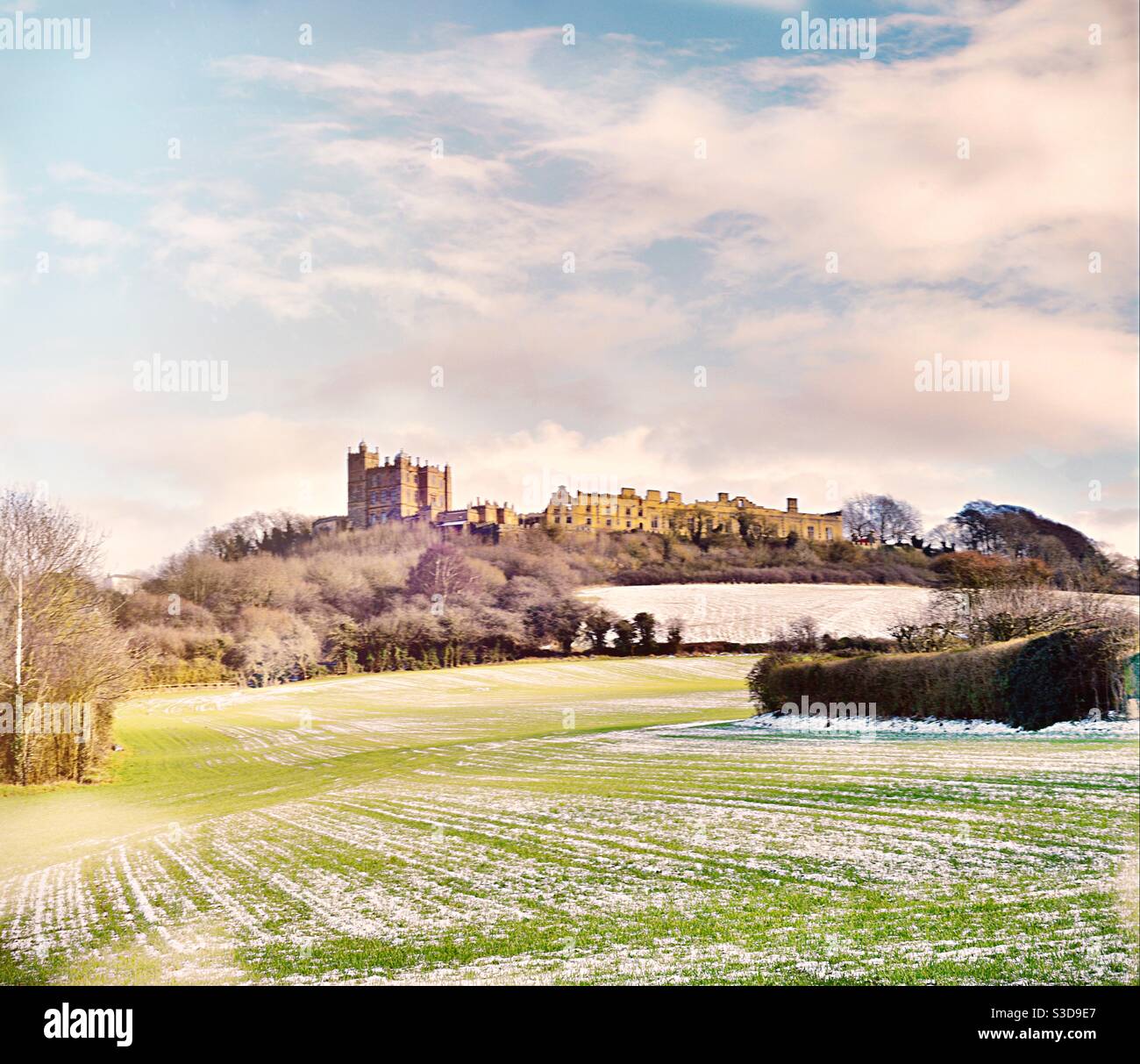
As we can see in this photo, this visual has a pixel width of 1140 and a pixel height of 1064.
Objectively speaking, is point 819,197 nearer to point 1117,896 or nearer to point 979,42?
point 979,42

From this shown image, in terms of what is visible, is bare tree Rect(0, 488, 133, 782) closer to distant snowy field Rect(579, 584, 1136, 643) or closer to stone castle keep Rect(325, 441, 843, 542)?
stone castle keep Rect(325, 441, 843, 542)

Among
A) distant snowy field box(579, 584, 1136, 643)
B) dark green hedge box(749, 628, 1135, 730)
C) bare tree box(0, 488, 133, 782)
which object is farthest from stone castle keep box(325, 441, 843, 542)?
bare tree box(0, 488, 133, 782)

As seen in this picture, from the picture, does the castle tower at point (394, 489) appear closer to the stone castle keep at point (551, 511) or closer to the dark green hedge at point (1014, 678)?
the stone castle keep at point (551, 511)

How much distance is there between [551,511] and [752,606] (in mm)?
1452

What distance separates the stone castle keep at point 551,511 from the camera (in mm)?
6180

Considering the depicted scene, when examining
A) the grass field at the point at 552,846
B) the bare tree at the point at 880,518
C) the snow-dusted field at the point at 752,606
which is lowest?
the grass field at the point at 552,846

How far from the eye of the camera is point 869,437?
6750 millimetres

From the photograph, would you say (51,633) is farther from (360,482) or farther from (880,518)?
(880,518)

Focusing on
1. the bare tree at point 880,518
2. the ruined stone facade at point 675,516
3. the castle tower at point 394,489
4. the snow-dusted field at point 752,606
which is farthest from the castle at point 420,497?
the bare tree at point 880,518

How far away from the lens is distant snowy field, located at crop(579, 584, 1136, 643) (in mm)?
6520

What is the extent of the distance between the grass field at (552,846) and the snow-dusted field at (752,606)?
23 centimetres

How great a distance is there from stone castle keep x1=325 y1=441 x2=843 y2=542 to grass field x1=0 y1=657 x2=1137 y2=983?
2.89 ft

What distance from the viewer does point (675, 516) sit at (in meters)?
6.67

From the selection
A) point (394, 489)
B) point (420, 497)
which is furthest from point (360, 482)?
point (420, 497)
